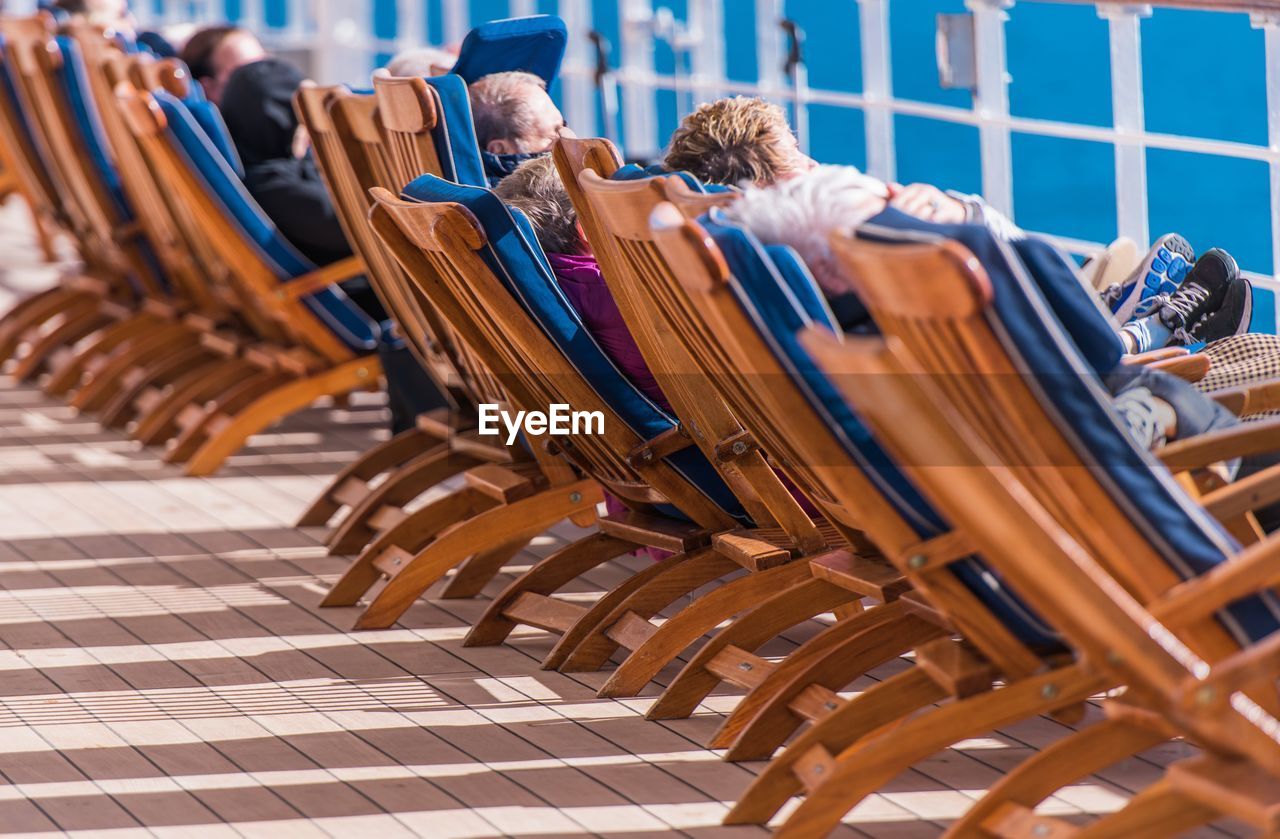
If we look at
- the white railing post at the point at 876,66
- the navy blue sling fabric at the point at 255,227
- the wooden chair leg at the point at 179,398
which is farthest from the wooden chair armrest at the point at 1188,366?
the wooden chair leg at the point at 179,398

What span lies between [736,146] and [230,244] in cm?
225

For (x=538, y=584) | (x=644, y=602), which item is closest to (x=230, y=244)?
(x=538, y=584)

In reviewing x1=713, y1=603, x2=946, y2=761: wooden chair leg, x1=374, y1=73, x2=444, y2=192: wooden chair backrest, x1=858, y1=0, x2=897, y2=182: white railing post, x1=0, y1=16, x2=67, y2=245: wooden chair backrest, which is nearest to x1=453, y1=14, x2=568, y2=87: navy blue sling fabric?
x1=374, y1=73, x2=444, y2=192: wooden chair backrest

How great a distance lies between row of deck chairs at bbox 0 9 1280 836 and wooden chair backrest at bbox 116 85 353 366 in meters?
0.01

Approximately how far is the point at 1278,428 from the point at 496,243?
138cm

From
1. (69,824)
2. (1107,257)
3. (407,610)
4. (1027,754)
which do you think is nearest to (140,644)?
(407,610)

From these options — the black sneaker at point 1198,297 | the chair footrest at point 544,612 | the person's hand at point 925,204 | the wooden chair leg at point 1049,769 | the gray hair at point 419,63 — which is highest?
the gray hair at point 419,63

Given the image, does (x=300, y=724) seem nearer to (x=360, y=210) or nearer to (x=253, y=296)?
(x=360, y=210)

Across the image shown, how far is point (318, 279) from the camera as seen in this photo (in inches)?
198

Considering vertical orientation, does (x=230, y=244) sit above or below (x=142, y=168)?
below

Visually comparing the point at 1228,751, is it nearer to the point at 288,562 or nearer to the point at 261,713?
the point at 261,713

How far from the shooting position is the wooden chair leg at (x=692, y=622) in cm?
321

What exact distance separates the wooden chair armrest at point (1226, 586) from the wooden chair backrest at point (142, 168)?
13.1 ft

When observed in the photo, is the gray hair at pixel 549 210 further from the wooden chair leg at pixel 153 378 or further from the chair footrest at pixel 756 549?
the wooden chair leg at pixel 153 378
